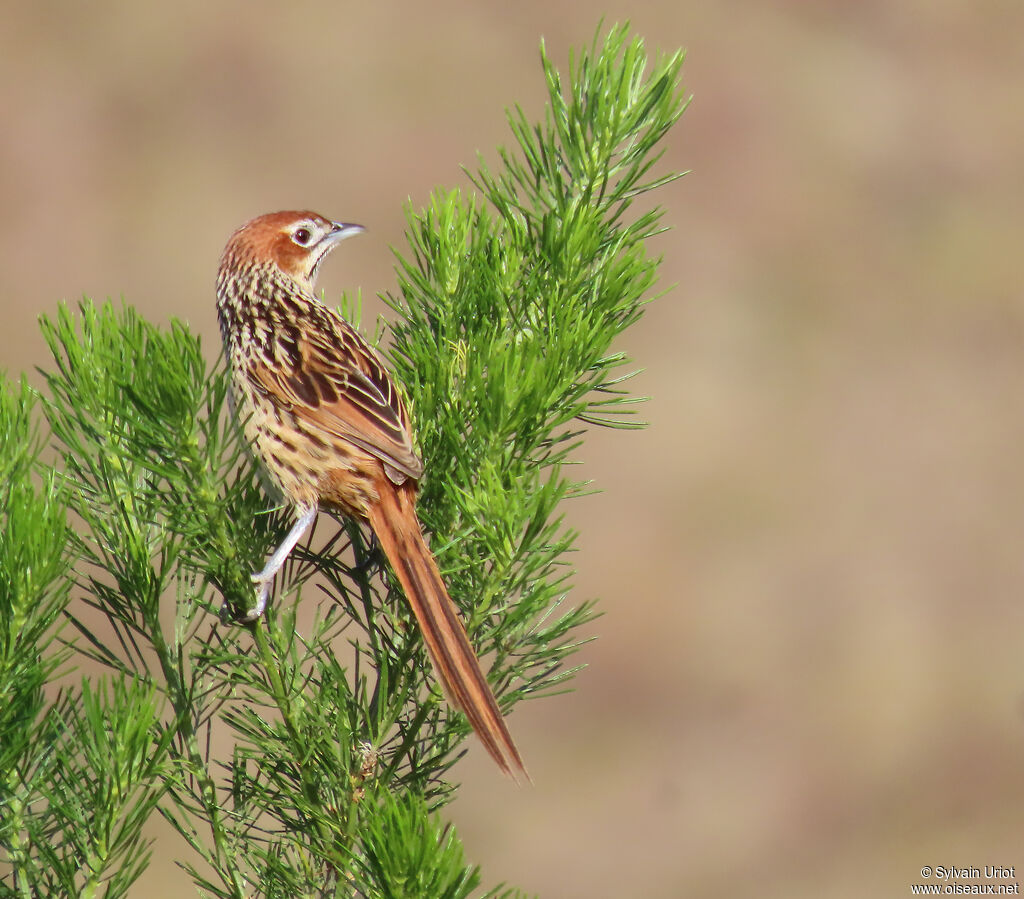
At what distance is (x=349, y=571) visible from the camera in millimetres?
1897

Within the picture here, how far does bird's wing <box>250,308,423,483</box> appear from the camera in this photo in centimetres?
214

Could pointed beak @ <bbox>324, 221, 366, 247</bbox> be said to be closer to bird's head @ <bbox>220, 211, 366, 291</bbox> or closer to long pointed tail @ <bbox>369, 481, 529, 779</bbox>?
bird's head @ <bbox>220, 211, 366, 291</bbox>

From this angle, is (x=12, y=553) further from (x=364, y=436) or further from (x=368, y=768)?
(x=364, y=436)

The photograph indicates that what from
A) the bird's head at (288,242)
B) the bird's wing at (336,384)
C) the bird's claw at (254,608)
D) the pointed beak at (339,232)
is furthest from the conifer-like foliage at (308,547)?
the pointed beak at (339,232)

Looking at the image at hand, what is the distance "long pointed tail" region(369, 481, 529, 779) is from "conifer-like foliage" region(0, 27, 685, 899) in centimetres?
5

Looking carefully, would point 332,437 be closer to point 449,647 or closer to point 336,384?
point 336,384

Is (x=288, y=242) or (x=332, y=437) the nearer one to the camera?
(x=332, y=437)

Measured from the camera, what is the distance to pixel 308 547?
6.16ft

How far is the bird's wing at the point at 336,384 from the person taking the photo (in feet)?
7.02

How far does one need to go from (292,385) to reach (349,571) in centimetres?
63

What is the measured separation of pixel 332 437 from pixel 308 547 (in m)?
0.40

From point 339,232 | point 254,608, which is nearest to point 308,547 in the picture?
point 254,608

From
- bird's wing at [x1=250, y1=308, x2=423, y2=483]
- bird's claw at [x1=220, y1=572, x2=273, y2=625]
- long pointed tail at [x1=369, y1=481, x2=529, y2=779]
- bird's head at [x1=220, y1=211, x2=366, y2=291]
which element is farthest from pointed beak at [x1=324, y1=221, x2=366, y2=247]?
bird's claw at [x1=220, y1=572, x2=273, y2=625]

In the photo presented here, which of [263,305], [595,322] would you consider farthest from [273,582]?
[263,305]
